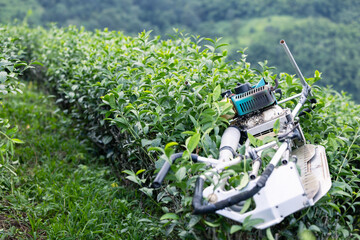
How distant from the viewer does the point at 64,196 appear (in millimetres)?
3230

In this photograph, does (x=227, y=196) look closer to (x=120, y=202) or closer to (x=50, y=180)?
(x=120, y=202)

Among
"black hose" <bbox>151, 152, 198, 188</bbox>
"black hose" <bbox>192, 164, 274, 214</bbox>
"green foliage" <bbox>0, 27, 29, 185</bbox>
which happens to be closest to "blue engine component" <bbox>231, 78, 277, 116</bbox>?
"black hose" <bbox>151, 152, 198, 188</bbox>

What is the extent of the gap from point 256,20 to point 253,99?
16699mm

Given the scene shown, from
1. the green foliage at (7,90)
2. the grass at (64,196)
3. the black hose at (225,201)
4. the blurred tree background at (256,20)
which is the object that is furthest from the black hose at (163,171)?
the blurred tree background at (256,20)

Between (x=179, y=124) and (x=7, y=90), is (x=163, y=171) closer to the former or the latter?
(x=179, y=124)

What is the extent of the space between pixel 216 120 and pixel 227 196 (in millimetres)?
601

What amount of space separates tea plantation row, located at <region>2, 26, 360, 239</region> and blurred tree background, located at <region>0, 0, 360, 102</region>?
31.8 ft

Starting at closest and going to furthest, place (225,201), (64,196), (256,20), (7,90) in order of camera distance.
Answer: (225,201) < (7,90) < (64,196) < (256,20)

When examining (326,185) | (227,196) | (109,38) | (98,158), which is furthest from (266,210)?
(109,38)

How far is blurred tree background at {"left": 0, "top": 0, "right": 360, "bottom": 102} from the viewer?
1488cm

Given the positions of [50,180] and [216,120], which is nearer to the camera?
[216,120]

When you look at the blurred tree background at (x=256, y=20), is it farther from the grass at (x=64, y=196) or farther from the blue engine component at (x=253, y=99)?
the blue engine component at (x=253, y=99)

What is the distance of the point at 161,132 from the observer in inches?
102

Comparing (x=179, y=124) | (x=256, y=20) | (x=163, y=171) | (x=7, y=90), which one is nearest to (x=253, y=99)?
(x=179, y=124)
